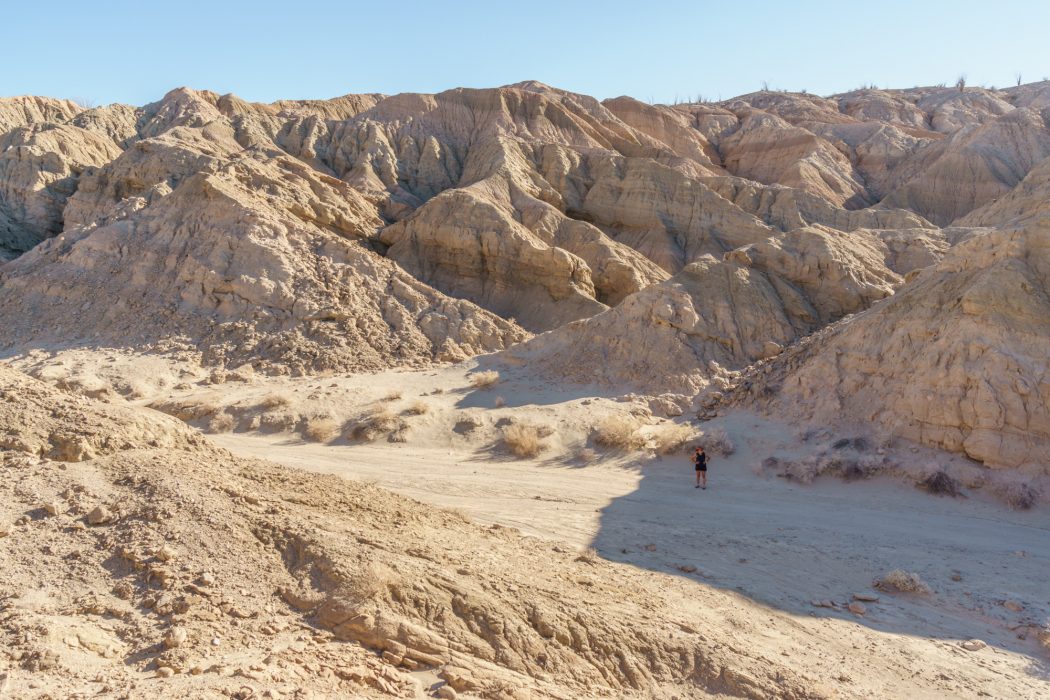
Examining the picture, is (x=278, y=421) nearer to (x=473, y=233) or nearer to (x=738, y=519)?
(x=738, y=519)

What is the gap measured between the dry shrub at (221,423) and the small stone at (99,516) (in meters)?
10.7

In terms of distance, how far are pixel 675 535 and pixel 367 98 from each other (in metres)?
47.6

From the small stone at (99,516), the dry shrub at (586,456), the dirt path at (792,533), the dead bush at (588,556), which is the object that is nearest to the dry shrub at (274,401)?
the dirt path at (792,533)

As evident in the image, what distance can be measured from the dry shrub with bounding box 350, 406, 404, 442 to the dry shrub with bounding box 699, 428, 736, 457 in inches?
256

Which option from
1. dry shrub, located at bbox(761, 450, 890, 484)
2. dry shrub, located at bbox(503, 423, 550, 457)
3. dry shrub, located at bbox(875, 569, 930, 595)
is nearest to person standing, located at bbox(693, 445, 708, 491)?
dry shrub, located at bbox(761, 450, 890, 484)

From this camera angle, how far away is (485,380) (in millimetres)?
19406

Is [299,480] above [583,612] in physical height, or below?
above

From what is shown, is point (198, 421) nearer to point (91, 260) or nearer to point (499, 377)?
point (499, 377)

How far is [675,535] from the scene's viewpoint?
10805 mm

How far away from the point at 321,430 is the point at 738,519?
9.12m

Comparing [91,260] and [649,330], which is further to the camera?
[91,260]

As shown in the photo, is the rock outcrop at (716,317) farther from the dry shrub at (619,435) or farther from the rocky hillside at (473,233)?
the dry shrub at (619,435)

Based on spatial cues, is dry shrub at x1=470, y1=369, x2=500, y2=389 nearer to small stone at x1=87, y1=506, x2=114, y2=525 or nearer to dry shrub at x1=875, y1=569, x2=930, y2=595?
dry shrub at x1=875, y1=569, x2=930, y2=595

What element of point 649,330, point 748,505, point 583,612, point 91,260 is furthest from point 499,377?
point 91,260
